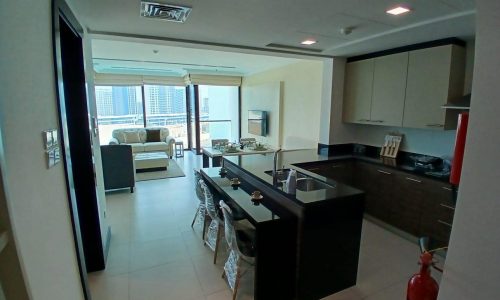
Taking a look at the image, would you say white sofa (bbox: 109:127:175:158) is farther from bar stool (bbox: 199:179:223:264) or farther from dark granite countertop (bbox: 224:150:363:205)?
bar stool (bbox: 199:179:223:264)

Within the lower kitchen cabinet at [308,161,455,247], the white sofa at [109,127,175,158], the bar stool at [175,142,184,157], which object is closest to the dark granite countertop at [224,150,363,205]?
the lower kitchen cabinet at [308,161,455,247]

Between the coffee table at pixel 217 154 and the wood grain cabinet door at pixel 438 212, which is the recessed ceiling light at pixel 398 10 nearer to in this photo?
the wood grain cabinet door at pixel 438 212

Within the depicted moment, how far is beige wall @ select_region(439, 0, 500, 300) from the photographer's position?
2.07 feet

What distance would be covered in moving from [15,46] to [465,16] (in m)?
2.99

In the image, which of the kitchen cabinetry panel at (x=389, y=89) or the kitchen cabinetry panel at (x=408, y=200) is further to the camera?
the kitchen cabinetry panel at (x=389, y=89)

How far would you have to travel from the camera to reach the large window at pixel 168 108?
8445mm

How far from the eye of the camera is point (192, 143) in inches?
346

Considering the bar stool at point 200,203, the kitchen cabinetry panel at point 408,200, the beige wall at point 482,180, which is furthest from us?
the bar stool at point 200,203

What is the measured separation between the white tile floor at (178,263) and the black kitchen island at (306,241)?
0.24m

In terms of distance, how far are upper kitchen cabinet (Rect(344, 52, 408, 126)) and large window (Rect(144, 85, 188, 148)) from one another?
6021mm

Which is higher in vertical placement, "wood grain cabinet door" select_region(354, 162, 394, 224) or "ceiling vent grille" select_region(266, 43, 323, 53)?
"ceiling vent grille" select_region(266, 43, 323, 53)

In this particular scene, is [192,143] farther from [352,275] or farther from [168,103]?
[352,275]

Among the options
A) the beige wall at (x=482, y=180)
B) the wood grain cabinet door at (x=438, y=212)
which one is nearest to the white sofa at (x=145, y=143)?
the wood grain cabinet door at (x=438, y=212)

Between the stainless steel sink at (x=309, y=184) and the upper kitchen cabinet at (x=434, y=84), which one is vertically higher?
the upper kitchen cabinet at (x=434, y=84)
